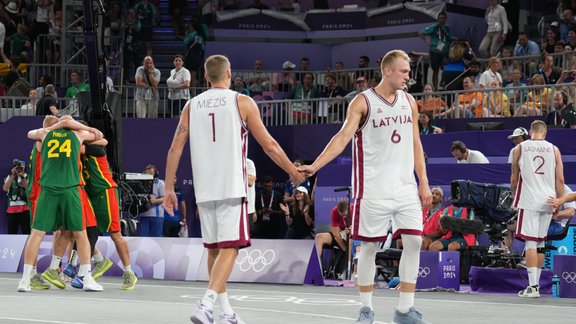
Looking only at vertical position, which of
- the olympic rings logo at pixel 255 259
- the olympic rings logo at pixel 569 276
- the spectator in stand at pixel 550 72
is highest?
the spectator in stand at pixel 550 72

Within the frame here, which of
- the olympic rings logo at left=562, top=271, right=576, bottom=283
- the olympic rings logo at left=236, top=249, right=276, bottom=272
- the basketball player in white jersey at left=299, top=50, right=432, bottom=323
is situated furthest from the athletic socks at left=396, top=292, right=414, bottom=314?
the olympic rings logo at left=236, top=249, right=276, bottom=272

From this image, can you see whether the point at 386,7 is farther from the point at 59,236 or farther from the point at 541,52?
the point at 59,236

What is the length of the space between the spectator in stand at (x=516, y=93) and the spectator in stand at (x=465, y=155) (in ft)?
8.14

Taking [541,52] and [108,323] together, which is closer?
[108,323]

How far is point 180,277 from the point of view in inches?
Answer: 728

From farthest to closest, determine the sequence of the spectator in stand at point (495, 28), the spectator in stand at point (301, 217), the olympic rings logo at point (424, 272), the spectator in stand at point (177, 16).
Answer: the spectator in stand at point (177, 16) < the spectator in stand at point (495, 28) < the spectator in stand at point (301, 217) < the olympic rings logo at point (424, 272)

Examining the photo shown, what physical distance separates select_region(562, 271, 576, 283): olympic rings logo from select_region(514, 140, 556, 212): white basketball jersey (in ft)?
2.87

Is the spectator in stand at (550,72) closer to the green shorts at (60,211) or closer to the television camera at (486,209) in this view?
the television camera at (486,209)

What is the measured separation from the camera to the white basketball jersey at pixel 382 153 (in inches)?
388

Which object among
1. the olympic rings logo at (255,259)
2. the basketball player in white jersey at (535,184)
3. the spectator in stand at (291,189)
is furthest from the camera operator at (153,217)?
the basketball player in white jersey at (535,184)

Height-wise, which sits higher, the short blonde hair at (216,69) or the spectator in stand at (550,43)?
the spectator in stand at (550,43)

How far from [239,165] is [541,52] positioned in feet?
52.9

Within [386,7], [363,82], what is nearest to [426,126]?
[363,82]

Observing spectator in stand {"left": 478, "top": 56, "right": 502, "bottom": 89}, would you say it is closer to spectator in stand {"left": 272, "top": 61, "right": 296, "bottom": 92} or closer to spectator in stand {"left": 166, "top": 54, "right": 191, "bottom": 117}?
spectator in stand {"left": 272, "top": 61, "right": 296, "bottom": 92}
